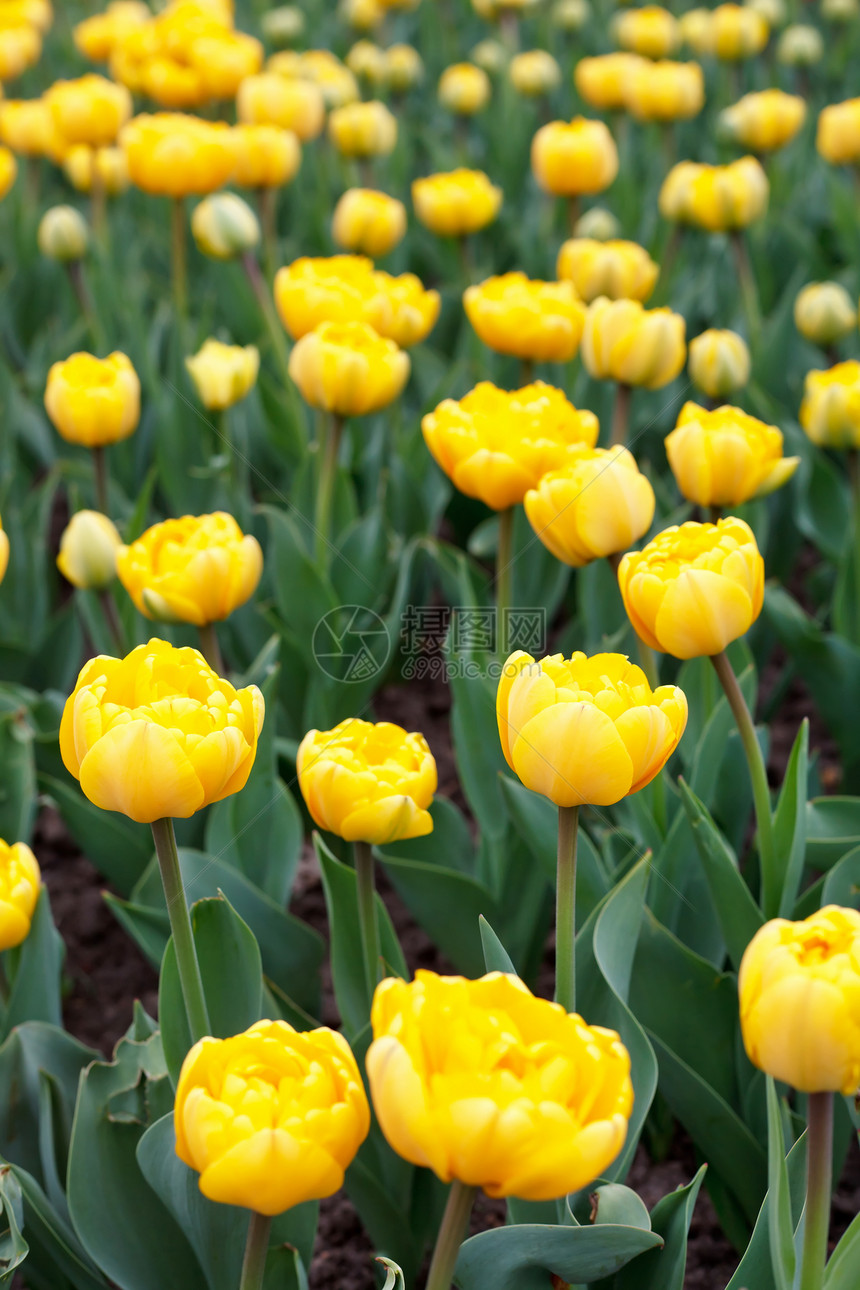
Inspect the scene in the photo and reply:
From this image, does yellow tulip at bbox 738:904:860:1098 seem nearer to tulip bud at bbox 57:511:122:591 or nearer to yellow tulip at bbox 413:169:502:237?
tulip bud at bbox 57:511:122:591

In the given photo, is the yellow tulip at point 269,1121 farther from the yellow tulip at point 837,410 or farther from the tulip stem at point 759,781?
the yellow tulip at point 837,410

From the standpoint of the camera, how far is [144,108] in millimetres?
3832

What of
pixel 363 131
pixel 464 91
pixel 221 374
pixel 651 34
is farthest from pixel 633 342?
pixel 651 34

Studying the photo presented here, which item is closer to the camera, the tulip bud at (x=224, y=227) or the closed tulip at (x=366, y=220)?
the tulip bud at (x=224, y=227)

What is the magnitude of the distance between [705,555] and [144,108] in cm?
347

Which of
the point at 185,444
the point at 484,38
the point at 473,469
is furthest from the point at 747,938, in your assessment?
the point at 484,38

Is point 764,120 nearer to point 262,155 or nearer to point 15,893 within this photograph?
point 262,155

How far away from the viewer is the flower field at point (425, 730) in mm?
704

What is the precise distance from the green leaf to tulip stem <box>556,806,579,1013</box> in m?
0.25

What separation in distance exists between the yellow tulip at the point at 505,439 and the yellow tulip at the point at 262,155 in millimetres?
1212

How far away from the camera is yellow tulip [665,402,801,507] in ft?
4.18

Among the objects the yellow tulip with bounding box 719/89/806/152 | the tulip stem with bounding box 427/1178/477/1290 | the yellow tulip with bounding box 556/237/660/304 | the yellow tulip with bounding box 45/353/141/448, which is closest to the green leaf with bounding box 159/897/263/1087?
the tulip stem with bounding box 427/1178/477/1290

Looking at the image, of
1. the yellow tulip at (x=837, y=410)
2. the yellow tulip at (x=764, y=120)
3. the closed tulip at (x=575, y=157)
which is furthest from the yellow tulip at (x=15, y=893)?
the yellow tulip at (x=764, y=120)

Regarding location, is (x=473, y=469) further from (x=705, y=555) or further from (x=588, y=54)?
(x=588, y=54)
